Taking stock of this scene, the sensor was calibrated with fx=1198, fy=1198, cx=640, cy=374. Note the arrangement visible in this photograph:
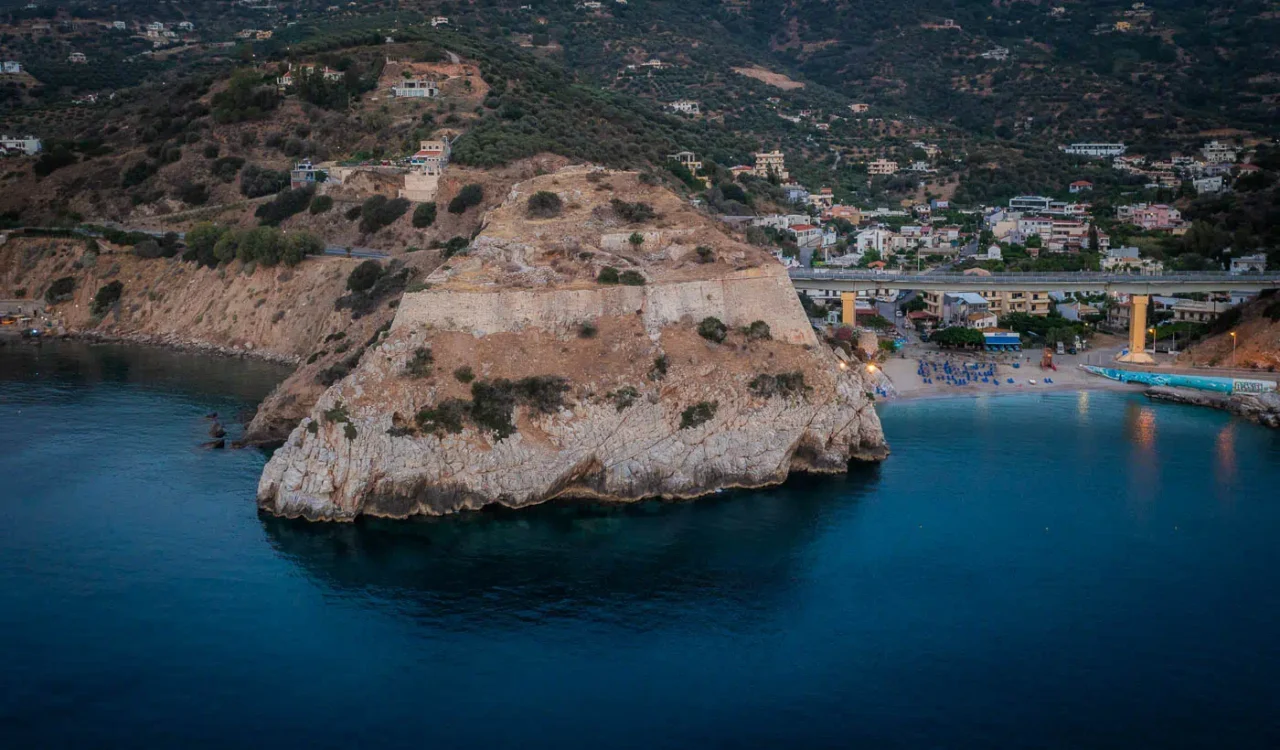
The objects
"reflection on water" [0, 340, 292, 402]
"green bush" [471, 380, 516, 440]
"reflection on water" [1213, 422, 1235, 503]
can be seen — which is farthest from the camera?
"reflection on water" [0, 340, 292, 402]

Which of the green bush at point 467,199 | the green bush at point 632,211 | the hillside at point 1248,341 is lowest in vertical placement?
the hillside at point 1248,341

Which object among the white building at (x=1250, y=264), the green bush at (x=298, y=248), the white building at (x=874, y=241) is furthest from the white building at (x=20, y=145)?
the white building at (x=1250, y=264)

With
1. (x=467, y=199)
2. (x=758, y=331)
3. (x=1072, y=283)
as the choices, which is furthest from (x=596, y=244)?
(x=1072, y=283)

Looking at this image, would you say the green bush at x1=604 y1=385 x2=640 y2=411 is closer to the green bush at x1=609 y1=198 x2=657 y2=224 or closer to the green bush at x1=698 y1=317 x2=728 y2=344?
the green bush at x1=698 y1=317 x2=728 y2=344

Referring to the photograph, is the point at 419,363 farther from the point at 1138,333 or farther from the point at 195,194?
the point at 195,194

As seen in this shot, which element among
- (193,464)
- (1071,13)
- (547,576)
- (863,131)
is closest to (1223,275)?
(547,576)

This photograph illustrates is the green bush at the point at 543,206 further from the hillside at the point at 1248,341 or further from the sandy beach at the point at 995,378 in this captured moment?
the hillside at the point at 1248,341

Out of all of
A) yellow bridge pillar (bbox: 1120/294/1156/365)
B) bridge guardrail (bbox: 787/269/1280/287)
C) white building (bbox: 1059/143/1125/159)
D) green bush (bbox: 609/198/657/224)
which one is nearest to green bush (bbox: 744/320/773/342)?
green bush (bbox: 609/198/657/224)
